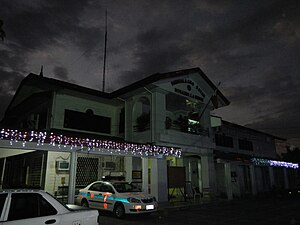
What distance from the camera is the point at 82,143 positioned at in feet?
37.2

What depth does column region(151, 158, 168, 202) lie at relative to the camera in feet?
48.6

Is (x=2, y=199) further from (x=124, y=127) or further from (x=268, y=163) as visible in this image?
(x=268, y=163)

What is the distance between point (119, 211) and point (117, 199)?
511 millimetres

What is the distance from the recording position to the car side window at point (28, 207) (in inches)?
167

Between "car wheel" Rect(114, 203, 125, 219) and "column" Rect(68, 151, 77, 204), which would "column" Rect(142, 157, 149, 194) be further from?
"column" Rect(68, 151, 77, 204)

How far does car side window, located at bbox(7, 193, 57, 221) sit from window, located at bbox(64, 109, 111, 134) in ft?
39.6

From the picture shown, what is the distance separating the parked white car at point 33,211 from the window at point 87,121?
12.0 metres

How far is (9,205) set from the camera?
423cm

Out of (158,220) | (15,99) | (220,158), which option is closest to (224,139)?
(220,158)

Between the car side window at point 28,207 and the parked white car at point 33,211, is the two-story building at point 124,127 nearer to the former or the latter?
the parked white car at point 33,211

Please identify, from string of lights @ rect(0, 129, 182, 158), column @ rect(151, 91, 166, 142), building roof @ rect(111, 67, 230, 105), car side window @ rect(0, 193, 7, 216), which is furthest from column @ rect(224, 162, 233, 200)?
car side window @ rect(0, 193, 7, 216)

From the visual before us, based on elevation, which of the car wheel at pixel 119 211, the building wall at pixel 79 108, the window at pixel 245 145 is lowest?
the car wheel at pixel 119 211

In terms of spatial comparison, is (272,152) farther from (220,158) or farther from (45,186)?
(45,186)

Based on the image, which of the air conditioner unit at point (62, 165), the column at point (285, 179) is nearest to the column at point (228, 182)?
the column at point (285, 179)
